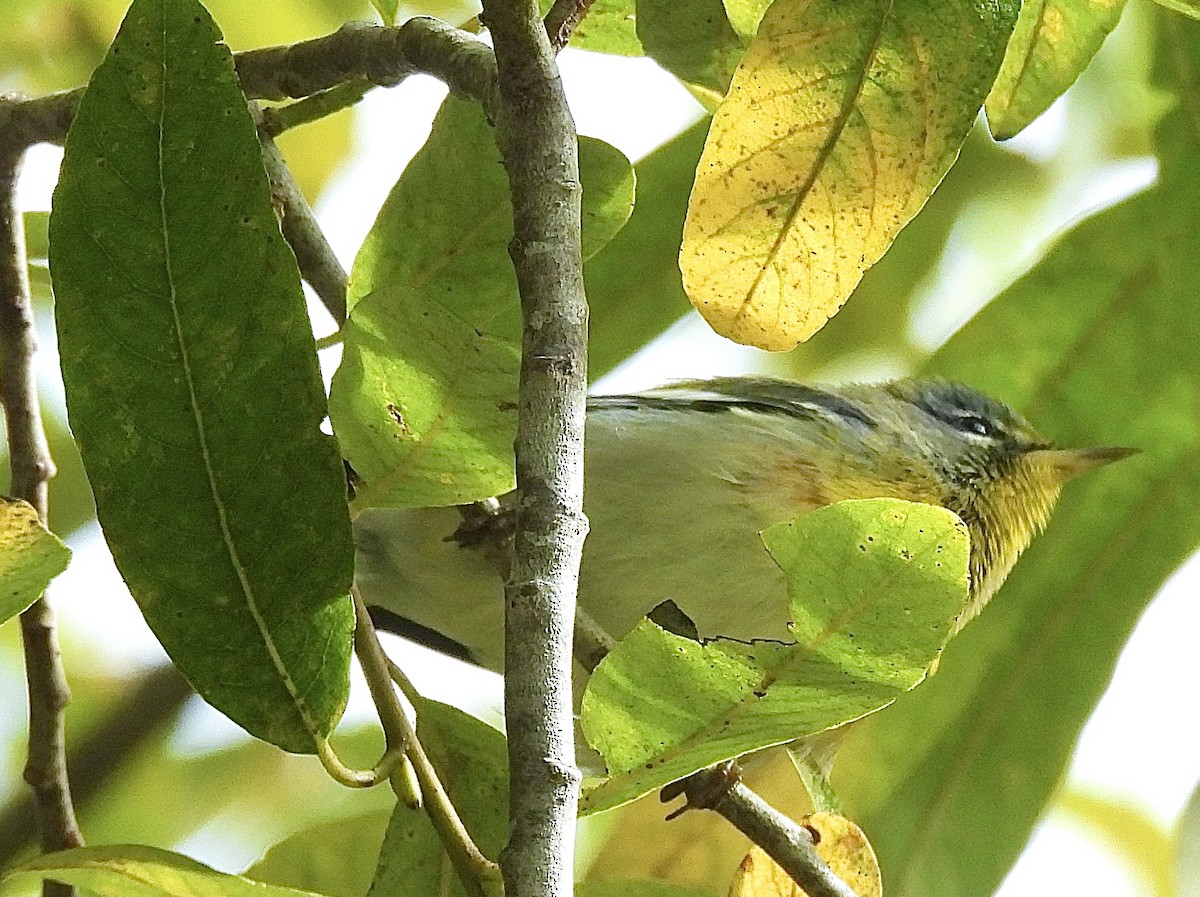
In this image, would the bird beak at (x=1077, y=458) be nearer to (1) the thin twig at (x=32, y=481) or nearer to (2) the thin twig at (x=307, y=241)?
(2) the thin twig at (x=307, y=241)

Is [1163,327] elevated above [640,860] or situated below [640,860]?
above

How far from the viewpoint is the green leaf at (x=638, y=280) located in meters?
2.02

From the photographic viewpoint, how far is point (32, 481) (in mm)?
1400

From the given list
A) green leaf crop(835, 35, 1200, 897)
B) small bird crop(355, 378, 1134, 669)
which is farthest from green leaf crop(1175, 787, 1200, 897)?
small bird crop(355, 378, 1134, 669)

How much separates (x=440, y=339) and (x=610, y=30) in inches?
21.5

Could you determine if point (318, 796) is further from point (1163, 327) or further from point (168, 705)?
point (1163, 327)

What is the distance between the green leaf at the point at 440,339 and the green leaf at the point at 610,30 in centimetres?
23

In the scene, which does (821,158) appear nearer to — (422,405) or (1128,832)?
(422,405)

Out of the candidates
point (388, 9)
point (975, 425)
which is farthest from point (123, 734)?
point (975, 425)

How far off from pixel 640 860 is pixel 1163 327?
989 millimetres

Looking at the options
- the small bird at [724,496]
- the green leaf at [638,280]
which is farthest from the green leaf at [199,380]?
the green leaf at [638,280]

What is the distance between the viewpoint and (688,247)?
3.45 feet

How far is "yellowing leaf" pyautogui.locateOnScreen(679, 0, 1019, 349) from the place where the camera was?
1.04 metres

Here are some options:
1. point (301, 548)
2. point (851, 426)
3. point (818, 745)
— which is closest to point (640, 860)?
point (818, 745)
